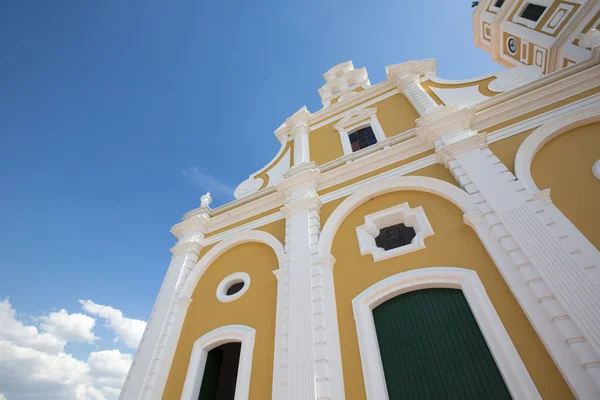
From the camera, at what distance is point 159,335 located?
25.6 feet

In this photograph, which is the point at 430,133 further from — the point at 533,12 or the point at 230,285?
the point at 533,12

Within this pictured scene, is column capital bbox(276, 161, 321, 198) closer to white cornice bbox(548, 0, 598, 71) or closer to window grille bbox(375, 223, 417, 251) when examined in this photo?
window grille bbox(375, 223, 417, 251)

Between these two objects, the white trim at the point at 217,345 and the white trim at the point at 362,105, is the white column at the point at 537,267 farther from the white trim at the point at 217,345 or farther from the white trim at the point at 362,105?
the white trim at the point at 362,105

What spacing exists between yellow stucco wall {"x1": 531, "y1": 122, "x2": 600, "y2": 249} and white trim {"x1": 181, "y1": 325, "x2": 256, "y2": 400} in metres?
6.70

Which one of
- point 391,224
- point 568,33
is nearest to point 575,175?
point 391,224

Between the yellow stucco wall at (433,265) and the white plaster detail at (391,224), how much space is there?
125 mm

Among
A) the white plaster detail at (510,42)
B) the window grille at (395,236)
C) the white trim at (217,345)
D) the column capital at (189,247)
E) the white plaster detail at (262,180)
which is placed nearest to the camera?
the white trim at (217,345)

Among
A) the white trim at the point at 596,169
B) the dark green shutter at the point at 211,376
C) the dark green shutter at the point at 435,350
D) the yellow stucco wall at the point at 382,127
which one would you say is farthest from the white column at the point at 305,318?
the white trim at the point at 596,169

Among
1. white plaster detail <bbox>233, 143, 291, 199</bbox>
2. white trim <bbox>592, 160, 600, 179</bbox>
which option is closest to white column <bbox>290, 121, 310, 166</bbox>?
white plaster detail <bbox>233, 143, 291, 199</bbox>

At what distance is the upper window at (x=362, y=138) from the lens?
10.9 metres

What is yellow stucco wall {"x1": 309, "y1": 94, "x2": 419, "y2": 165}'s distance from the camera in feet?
33.7

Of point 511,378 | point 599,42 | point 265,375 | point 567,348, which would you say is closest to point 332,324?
point 265,375

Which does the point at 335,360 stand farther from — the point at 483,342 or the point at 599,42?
the point at 599,42

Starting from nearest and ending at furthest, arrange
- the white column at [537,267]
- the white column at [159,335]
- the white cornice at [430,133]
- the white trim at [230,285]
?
the white column at [537,267], the white column at [159,335], the white cornice at [430,133], the white trim at [230,285]
